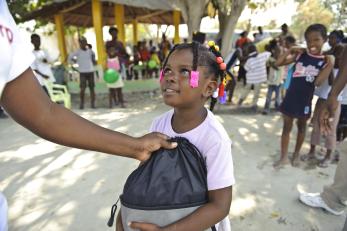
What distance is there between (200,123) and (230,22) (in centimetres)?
627

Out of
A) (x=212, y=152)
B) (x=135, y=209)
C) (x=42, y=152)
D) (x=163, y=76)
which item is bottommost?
(x=42, y=152)

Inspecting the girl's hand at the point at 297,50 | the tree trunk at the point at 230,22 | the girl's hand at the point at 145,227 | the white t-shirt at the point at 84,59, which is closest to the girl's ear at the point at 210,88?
the girl's hand at the point at 145,227

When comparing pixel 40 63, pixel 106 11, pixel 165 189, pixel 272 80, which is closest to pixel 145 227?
pixel 165 189

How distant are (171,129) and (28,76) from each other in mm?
753

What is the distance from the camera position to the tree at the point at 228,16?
22.2ft

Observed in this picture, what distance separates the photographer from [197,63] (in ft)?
4.31

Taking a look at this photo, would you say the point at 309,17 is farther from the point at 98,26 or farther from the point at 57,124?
the point at 57,124

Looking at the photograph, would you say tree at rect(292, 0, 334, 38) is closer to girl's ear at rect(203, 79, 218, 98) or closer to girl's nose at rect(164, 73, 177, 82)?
girl's ear at rect(203, 79, 218, 98)

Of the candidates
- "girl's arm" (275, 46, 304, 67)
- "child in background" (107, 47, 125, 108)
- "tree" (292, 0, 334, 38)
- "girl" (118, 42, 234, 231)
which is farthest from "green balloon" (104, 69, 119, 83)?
"tree" (292, 0, 334, 38)

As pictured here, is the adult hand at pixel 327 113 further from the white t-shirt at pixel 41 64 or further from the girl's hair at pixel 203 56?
the white t-shirt at pixel 41 64

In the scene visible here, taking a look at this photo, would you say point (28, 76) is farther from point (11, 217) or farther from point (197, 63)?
point (11, 217)

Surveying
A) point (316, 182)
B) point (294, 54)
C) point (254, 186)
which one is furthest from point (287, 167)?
point (294, 54)

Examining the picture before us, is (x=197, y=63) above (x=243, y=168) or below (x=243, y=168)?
above

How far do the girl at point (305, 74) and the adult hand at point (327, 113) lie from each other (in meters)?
1.32
